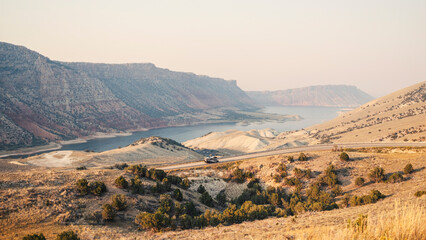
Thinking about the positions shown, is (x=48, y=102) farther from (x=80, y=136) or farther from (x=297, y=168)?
(x=297, y=168)

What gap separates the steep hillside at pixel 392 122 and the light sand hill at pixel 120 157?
4379 cm

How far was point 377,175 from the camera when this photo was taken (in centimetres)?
2441

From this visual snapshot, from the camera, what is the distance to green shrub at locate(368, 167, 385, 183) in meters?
24.1

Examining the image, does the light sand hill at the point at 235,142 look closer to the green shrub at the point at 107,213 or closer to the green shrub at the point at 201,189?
the green shrub at the point at 201,189

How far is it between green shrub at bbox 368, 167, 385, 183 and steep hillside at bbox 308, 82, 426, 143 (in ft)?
95.8

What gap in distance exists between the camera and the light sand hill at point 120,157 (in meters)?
51.6

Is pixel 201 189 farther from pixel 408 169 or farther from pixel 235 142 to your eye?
pixel 235 142

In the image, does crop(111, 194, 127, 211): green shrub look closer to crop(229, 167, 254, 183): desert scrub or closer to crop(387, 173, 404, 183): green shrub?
crop(229, 167, 254, 183): desert scrub

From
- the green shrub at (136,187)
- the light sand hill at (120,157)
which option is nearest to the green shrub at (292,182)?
the green shrub at (136,187)

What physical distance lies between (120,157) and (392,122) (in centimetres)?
7221

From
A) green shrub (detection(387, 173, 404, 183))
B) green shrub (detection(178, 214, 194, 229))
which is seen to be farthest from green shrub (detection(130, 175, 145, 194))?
green shrub (detection(387, 173, 404, 183))

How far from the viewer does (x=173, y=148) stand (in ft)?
242

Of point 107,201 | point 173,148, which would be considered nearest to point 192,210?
point 107,201

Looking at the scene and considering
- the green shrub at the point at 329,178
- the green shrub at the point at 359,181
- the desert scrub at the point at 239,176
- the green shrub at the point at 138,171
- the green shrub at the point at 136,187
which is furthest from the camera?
the desert scrub at the point at 239,176
